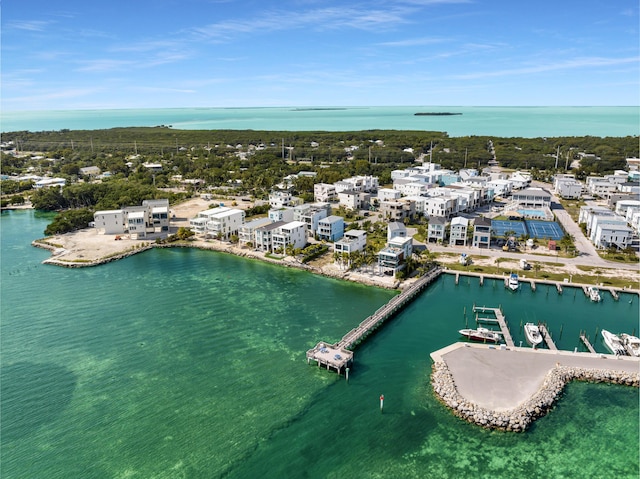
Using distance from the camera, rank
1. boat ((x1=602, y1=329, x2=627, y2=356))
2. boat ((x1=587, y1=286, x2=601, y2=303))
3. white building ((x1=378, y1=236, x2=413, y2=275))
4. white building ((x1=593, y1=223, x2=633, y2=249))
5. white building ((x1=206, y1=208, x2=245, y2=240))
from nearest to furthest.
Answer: boat ((x1=602, y1=329, x2=627, y2=356))
boat ((x1=587, y1=286, x2=601, y2=303))
white building ((x1=378, y1=236, x2=413, y2=275))
white building ((x1=593, y1=223, x2=633, y2=249))
white building ((x1=206, y1=208, x2=245, y2=240))

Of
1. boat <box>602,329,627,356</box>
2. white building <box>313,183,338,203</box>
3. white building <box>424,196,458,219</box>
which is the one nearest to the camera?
boat <box>602,329,627,356</box>

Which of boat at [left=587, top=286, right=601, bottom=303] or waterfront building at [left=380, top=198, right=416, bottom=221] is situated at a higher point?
waterfront building at [left=380, top=198, right=416, bottom=221]

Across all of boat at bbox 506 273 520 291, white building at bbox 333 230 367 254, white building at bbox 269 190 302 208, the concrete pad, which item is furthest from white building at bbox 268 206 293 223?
the concrete pad

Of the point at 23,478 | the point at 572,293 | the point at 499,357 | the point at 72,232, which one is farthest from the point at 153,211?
the point at 572,293

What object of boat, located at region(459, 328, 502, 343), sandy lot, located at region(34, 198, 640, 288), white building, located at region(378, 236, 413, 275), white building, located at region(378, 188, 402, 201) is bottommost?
boat, located at region(459, 328, 502, 343)

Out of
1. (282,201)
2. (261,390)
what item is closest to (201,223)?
(282,201)

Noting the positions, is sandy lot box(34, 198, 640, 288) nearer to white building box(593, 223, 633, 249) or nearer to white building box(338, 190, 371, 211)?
white building box(593, 223, 633, 249)

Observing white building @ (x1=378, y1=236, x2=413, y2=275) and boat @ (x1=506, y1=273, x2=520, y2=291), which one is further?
white building @ (x1=378, y1=236, x2=413, y2=275)

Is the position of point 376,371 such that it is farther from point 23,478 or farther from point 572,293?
point 572,293

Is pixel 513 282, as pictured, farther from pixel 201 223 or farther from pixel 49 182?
pixel 49 182
